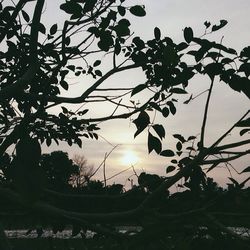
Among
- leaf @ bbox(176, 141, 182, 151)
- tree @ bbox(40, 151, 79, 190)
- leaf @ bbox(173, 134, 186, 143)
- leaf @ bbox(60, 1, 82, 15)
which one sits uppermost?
leaf @ bbox(60, 1, 82, 15)

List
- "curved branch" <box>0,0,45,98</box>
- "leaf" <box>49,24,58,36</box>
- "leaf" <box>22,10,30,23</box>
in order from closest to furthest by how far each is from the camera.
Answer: "curved branch" <box>0,0,45,98</box> → "leaf" <box>22,10,30,23</box> → "leaf" <box>49,24,58,36</box>

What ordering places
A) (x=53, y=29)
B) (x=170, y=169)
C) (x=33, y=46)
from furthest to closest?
(x=53, y=29)
(x=170, y=169)
(x=33, y=46)

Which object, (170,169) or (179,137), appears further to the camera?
(179,137)

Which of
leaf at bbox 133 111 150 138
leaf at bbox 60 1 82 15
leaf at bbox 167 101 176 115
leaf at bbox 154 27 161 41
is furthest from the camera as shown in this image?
leaf at bbox 167 101 176 115

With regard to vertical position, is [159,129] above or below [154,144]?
above

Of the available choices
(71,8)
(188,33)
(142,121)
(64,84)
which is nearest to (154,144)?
(142,121)

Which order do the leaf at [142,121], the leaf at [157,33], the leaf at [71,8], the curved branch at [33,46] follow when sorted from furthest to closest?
the leaf at [157,33] → the leaf at [142,121] → the leaf at [71,8] → the curved branch at [33,46]

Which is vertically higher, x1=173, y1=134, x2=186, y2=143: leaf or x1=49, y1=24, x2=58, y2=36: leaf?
x1=49, y1=24, x2=58, y2=36: leaf

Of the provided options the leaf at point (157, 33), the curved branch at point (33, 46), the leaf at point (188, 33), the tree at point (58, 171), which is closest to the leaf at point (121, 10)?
the leaf at point (157, 33)

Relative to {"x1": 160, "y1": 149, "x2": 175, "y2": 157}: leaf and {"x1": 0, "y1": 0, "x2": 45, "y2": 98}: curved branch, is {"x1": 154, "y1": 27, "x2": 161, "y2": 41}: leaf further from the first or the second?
{"x1": 0, "y1": 0, "x2": 45, "y2": 98}: curved branch

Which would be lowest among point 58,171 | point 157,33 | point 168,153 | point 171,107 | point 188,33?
point 58,171

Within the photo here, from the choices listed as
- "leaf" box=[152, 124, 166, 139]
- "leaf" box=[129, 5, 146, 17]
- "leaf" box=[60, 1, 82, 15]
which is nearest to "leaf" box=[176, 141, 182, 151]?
"leaf" box=[152, 124, 166, 139]

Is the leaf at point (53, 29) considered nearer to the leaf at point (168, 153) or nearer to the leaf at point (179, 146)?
the leaf at point (179, 146)

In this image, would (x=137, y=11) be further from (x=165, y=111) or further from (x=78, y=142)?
(x=78, y=142)
